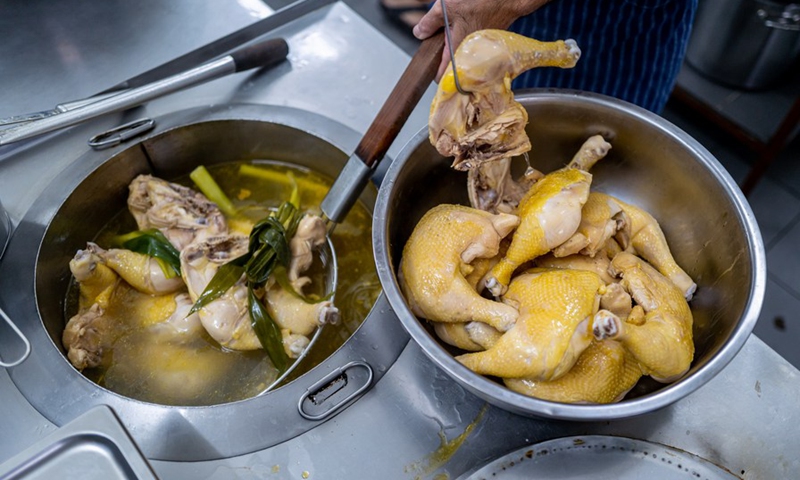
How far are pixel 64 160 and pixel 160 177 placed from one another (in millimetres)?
277

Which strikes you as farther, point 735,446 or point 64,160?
point 64,160

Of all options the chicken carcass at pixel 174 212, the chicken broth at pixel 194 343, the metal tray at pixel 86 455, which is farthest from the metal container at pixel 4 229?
the metal tray at pixel 86 455

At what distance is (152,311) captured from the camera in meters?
1.58

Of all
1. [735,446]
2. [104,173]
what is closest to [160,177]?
[104,173]

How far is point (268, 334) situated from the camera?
4.75ft

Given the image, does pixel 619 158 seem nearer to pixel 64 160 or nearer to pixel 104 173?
pixel 104 173

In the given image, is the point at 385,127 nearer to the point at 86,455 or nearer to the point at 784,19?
the point at 86,455

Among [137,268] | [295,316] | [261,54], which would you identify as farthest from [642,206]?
[137,268]

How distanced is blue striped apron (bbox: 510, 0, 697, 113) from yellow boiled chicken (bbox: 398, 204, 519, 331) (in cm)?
82

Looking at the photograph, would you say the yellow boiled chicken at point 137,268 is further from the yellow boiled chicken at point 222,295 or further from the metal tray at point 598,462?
the metal tray at point 598,462

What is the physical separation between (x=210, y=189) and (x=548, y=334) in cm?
115

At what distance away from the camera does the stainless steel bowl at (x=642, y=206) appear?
3.53 feet

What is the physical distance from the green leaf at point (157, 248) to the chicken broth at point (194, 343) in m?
0.09

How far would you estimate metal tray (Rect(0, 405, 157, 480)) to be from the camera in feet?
3.39
